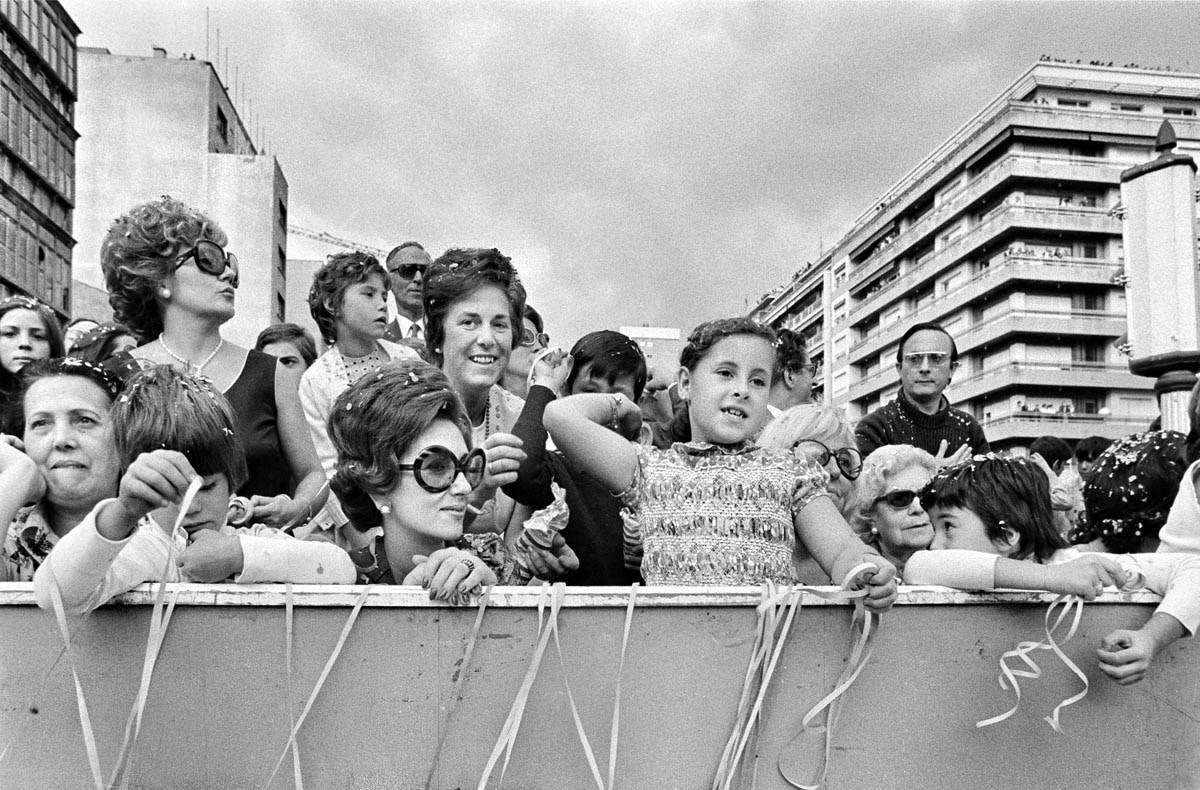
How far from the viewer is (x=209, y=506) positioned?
98.0 inches

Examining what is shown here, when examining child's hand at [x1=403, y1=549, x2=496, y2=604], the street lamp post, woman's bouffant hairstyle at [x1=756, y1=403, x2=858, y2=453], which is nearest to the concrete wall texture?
child's hand at [x1=403, y1=549, x2=496, y2=604]

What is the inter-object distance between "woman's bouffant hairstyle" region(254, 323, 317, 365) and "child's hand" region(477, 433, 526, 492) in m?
3.76

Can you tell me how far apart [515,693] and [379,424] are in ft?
3.05

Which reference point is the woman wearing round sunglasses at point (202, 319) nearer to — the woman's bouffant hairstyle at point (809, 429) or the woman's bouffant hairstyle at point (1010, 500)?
the woman's bouffant hairstyle at point (809, 429)

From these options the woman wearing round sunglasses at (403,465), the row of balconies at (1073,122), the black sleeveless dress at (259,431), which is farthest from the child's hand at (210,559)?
the row of balconies at (1073,122)

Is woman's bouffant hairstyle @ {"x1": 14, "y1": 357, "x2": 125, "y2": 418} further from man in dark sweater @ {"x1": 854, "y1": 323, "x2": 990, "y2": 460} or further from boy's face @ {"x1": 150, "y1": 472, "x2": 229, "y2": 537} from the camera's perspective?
man in dark sweater @ {"x1": 854, "y1": 323, "x2": 990, "y2": 460}

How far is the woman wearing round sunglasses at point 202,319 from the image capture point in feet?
11.6

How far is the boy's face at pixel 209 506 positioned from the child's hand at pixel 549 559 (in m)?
0.87

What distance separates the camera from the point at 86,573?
1805 millimetres

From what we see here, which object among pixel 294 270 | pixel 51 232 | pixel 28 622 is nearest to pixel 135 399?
pixel 28 622

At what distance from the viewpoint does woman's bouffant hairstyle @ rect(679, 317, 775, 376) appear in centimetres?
290

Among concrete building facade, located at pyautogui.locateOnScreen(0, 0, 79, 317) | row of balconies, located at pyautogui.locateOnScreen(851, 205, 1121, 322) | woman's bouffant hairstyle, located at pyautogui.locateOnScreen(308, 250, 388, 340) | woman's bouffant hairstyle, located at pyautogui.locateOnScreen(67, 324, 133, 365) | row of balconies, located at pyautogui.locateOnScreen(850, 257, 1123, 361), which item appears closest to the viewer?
woman's bouffant hairstyle, located at pyautogui.locateOnScreen(67, 324, 133, 365)

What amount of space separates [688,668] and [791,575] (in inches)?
31.8

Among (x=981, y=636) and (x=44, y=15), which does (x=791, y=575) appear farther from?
(x=44, y=15)
